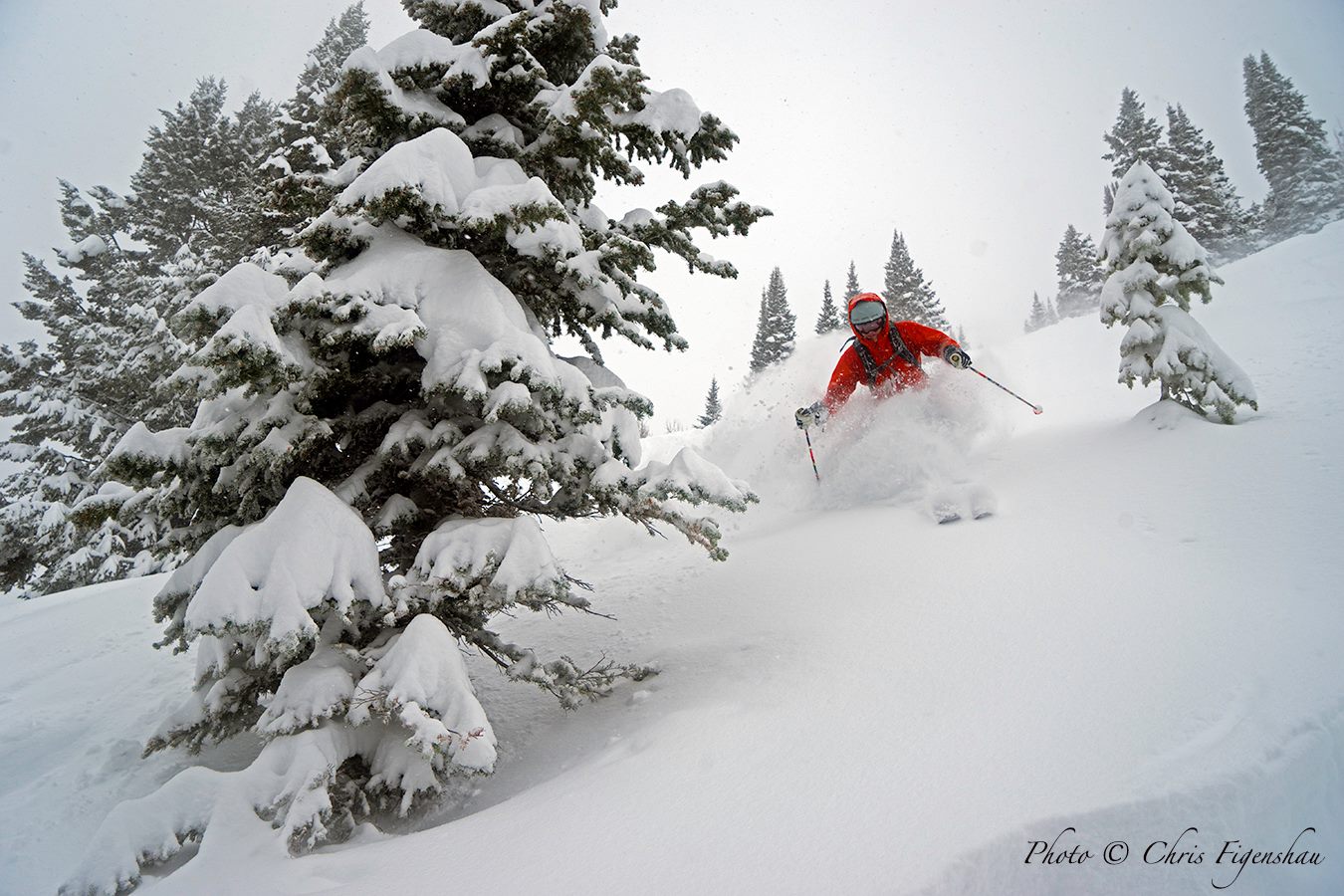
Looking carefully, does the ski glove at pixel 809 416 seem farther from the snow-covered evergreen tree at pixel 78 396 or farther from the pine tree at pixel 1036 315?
the pine tree at pixel 1036 315

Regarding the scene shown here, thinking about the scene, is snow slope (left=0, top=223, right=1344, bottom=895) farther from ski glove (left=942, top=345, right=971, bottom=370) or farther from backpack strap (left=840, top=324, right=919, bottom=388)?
backpack strap (left=840, top=324, right=919, bottom=388)

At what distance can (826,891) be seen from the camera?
1.97 meters

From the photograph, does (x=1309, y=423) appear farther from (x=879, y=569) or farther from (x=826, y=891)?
(x=826, y=891)

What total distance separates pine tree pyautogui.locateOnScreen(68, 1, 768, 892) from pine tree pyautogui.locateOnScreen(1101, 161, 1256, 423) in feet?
25.7

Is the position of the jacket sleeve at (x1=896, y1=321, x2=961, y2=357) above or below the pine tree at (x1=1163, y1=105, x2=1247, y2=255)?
below

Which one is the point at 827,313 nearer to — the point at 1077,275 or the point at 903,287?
the point at 903,287

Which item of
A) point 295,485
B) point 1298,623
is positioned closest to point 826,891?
point 295,485

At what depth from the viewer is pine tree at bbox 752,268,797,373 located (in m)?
34.1

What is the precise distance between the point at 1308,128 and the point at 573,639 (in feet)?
179

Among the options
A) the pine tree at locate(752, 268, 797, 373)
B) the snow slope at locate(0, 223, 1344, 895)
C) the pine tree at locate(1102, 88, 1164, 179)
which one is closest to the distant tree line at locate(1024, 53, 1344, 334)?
the pine tree at locate(1102, 88, 1164, 179)

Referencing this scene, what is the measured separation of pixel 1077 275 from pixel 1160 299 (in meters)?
47.2

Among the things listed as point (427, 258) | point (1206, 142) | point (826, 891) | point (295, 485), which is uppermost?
point (1206, 142)

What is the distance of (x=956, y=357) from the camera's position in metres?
9.09

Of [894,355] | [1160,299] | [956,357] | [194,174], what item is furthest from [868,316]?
[194,174]
